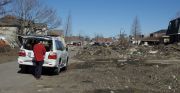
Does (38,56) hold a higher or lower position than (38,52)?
lower

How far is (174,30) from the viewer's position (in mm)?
88812

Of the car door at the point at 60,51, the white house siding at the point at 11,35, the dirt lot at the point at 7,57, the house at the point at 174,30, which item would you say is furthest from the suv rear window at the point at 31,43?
the house at the point at 174,30

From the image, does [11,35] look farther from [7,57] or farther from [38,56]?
[38,56]

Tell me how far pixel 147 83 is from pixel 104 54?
1355 inches

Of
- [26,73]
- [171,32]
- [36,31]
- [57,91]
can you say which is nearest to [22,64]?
[26,73]

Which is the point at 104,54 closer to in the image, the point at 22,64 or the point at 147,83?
the point at 22,64

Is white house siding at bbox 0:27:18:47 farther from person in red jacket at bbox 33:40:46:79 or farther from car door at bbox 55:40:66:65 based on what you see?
person in red jacket at bbox 33:40:46:79

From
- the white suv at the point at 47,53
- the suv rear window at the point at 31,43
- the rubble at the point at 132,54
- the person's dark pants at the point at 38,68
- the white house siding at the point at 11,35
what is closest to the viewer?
the person's dark pants at the point at 38,68

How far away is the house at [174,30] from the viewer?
84300 millimetres

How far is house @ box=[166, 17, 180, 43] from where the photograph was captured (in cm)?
8430

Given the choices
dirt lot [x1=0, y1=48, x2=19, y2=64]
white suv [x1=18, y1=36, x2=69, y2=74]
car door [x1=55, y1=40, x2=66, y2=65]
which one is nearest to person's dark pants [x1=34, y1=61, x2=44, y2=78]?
white suv [x1=18, y1=36, x2=69, y2=74]

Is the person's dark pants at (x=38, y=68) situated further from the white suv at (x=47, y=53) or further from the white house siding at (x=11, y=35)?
the white house siding at (x=11, y=35)

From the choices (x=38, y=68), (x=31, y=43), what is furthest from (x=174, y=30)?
(x=38, y=68)

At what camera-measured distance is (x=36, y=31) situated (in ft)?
266
